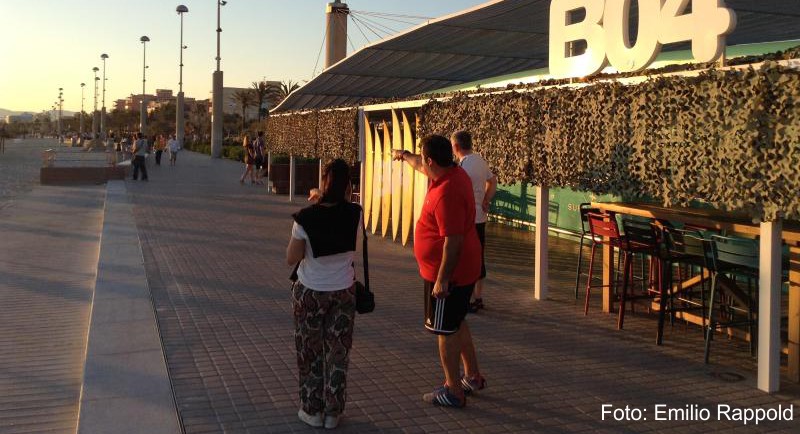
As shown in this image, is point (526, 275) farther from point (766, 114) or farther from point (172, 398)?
point (172, 398)

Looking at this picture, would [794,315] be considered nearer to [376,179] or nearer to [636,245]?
[636,245]

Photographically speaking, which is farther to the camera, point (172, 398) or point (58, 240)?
point (58, 240)

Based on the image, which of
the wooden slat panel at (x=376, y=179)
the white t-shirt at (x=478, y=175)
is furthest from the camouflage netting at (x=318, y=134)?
the white t-shirt at (x=478, y=175)

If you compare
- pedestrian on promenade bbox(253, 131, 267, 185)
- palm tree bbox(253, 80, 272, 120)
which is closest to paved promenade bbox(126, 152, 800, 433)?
pedestrian on promenade bbox(253, 131, 267, 185)

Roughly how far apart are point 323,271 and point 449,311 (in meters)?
0.83

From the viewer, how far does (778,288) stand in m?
5.27

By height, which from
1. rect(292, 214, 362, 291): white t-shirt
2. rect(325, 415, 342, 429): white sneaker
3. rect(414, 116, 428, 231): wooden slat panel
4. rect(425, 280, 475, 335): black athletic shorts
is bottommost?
rect(325, 415, 342, 429): white sneaker

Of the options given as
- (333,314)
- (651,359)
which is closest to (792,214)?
(651,359)

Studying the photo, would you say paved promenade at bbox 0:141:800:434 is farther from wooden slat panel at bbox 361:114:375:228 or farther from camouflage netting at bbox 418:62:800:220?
wooden slat panel at bbox 361:114:375:228

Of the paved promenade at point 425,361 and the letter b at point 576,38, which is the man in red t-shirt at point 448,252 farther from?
the letter b at point 576,38

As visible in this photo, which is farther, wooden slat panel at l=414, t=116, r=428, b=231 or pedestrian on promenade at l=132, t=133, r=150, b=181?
pedestrian on promenade at l=132, t=133, r=150, b=181

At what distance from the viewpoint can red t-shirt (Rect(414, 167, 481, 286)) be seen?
4523mm

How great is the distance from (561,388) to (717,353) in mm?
1758

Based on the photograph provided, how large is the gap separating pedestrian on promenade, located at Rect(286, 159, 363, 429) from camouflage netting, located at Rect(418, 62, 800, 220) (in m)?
2.70
